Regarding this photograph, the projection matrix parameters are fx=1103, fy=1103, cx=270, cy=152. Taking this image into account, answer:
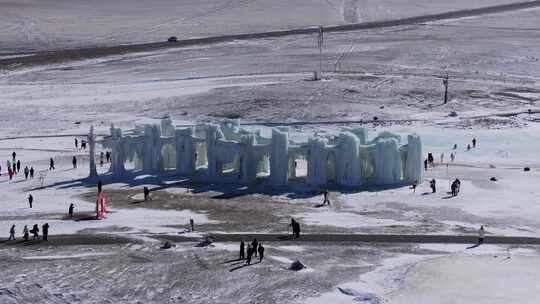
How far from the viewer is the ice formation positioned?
52.8 metres

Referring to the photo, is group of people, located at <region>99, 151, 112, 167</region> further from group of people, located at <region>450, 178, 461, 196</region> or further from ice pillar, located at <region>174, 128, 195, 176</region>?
group of people, located at <region>450, 178, 461, 196</region>

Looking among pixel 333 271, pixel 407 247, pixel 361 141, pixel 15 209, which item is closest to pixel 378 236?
pixel 407 247

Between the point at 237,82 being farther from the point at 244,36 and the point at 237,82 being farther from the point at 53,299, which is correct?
the point at 53,299

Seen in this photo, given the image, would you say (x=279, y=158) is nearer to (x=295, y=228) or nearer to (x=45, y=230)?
(x=295, y=228)

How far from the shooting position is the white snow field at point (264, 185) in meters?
37.4

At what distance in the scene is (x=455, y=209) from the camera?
159 feet

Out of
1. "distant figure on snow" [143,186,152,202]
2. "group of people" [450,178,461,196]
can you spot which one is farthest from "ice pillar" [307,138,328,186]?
"distant figure on snow" [143,186,152,202]

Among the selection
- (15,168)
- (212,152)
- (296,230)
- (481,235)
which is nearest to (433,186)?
(481,235)

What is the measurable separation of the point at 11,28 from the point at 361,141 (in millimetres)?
88883

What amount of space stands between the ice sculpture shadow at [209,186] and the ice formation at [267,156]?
0.41 meters

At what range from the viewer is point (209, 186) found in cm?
5378

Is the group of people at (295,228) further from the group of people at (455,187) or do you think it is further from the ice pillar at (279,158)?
the group of people at (455,187)

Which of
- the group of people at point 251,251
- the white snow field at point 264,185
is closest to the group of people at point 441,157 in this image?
the white snow field at point 264,185

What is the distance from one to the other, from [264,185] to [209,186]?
273 cm
